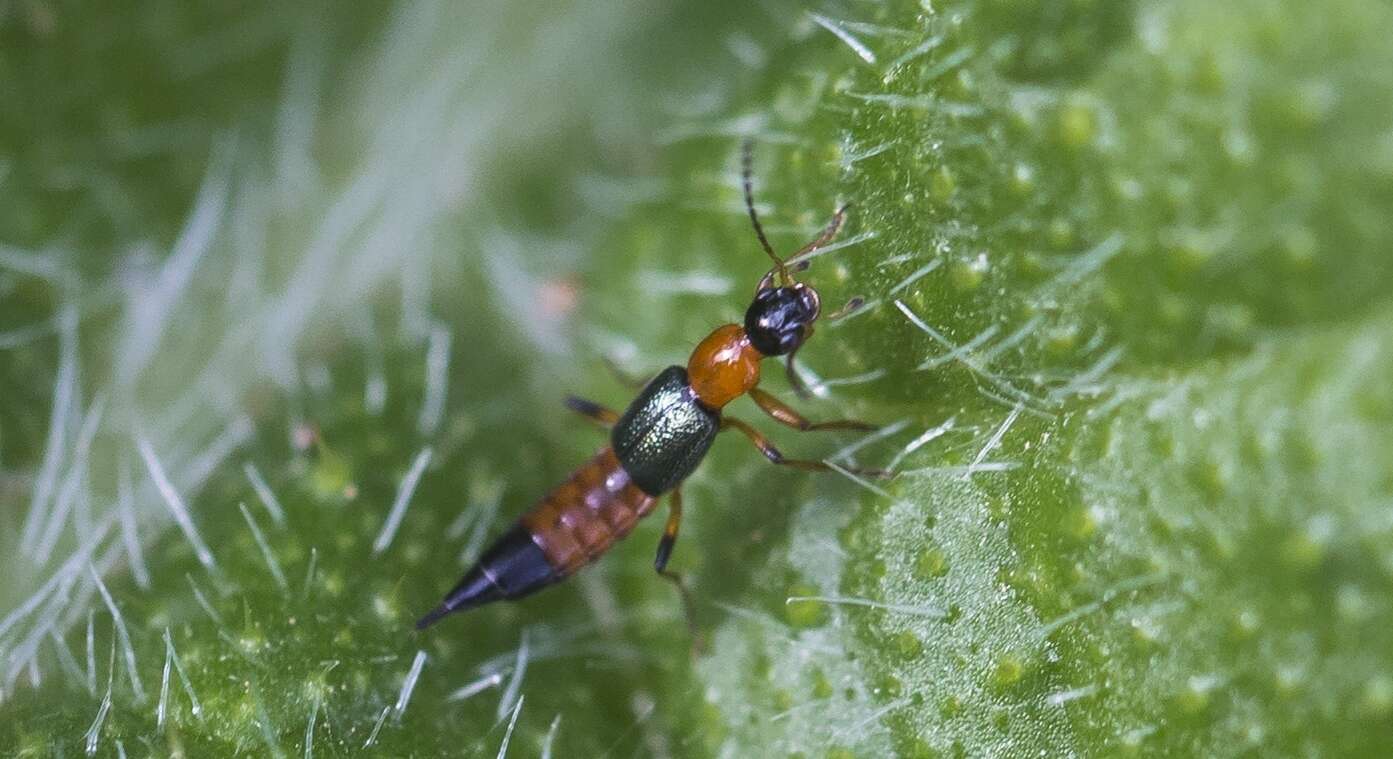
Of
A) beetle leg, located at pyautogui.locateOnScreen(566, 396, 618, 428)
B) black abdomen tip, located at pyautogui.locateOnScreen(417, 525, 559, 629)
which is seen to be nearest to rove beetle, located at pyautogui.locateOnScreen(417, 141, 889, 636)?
black abdomen tip, located at pyautogui.locateOnScreen(417, 525, 559, 629)

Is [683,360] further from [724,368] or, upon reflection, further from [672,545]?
[672,545]

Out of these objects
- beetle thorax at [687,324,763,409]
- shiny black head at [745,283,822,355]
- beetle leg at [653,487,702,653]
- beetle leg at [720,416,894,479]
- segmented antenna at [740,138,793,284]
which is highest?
segmented antenna at [740,138,793,284]

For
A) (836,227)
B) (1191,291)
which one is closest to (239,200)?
(836,227)

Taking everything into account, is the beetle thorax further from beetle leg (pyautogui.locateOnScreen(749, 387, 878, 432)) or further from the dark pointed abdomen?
the dark pointed abdomen

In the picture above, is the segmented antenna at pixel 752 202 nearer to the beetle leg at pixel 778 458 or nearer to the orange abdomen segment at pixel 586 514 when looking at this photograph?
the beetle leg at pixel 778 458

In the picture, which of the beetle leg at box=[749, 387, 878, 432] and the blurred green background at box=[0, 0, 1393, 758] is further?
the beetle leg at box=[749, 387, 878, 432]

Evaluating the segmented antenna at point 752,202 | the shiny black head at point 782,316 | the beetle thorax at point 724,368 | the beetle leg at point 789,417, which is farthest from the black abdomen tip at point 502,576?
the segmented antenna at point 752,202
